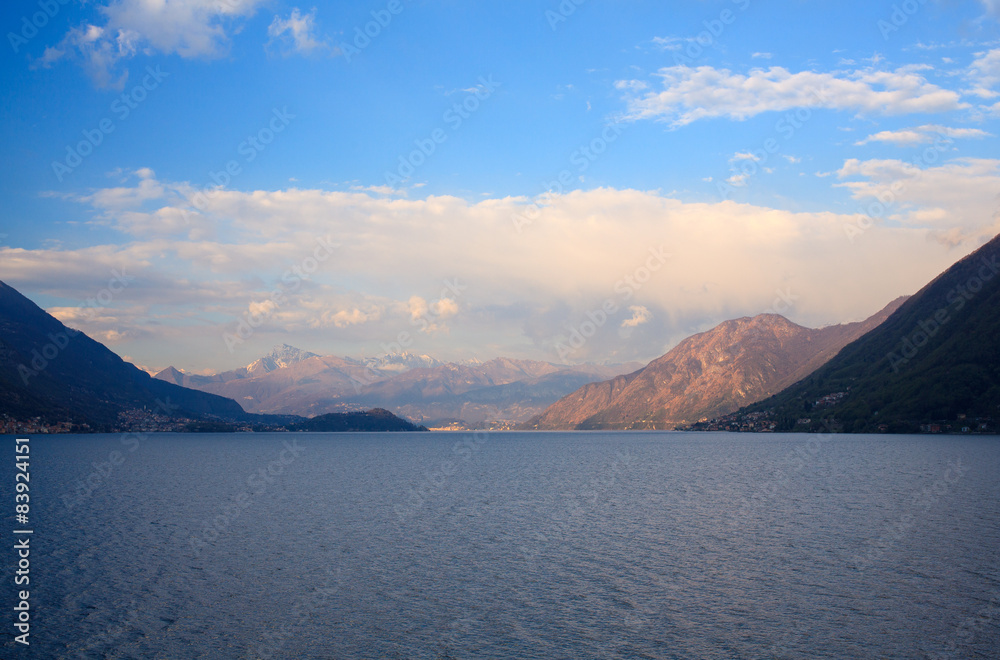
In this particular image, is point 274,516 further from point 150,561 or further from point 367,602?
point 367,602

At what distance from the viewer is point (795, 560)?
49312 millimetres

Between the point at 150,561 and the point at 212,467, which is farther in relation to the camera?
the point at 212,467

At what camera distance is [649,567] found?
4788cm

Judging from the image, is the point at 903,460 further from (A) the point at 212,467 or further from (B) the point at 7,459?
(B) the point at 7,459

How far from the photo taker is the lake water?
32.8 meters

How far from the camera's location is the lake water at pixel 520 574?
108 feet

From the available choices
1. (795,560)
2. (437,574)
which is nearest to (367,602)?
(437,574)

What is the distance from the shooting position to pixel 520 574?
152 feet

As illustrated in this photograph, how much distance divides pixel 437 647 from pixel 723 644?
A: 15.7 meters

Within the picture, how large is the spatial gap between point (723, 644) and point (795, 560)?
70.2 feet

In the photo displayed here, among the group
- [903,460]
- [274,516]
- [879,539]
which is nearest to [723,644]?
[879,539]

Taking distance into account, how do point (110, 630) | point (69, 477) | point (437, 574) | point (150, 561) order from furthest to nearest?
point (69, 477), point (150, 561), point (437, 574), point (110, 630)

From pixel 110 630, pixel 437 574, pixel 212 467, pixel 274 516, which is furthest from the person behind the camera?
pixel 212 467

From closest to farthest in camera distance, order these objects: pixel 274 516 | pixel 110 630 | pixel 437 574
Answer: pixel 110 630 → pixel 437 574 → pixel 274 516
